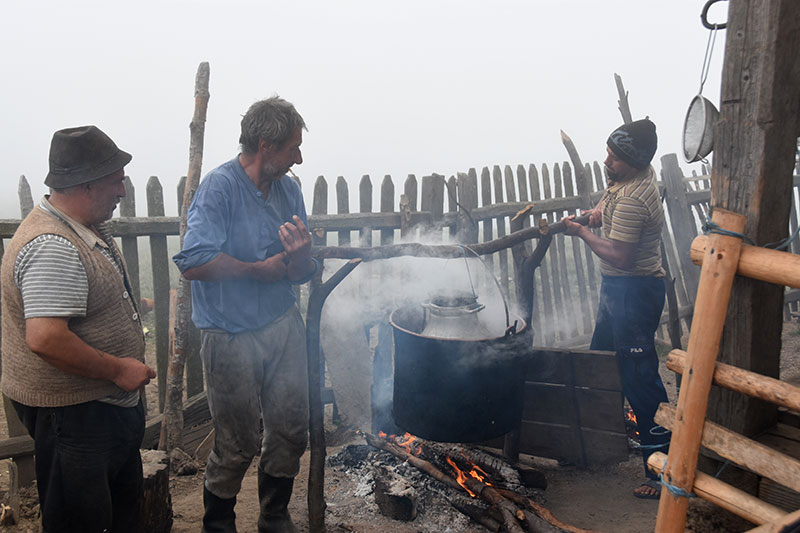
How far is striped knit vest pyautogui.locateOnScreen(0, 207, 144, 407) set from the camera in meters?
2.39

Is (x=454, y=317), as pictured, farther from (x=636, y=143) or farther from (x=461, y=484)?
(x=636, y=143)

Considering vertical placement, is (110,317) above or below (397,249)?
below

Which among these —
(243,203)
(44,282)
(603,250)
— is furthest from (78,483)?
(603,250)

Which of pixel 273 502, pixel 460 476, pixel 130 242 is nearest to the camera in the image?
pixel 273 502

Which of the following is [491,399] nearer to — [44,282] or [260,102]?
[260,102]

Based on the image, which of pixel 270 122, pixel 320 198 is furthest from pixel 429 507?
pixel 320 198

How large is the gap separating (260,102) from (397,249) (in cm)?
130

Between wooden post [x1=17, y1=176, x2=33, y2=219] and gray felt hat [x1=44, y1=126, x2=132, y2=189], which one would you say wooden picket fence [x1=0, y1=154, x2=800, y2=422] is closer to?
wooden post [x1=17, y1=176, x2=33, y2=219]

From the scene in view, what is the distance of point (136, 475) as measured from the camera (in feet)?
9.52

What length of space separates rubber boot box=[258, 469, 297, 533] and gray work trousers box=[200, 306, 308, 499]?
0.22 feet

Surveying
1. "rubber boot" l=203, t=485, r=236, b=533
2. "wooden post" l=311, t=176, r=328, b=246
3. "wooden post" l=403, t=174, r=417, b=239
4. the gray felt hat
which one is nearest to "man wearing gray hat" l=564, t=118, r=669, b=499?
"wooden post" l=403, t=174, r=417, b=239

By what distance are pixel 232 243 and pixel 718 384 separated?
2607 mm

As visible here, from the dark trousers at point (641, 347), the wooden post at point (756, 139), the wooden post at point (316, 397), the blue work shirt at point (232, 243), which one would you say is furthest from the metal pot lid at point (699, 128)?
the blue work shirt at point (232, 243)

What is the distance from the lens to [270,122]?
122 inches
